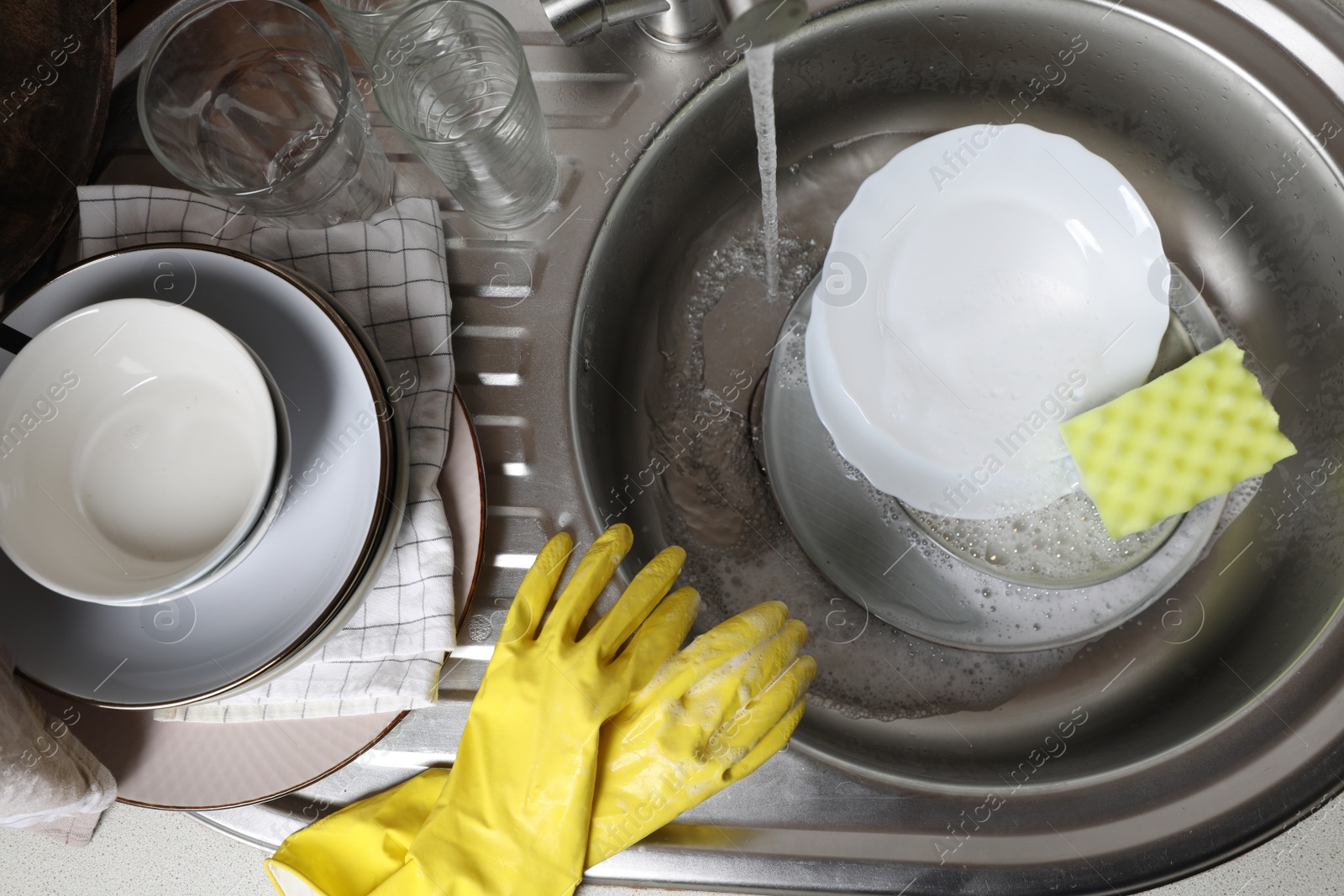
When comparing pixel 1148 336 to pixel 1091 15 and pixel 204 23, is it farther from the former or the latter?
pixel 204 23

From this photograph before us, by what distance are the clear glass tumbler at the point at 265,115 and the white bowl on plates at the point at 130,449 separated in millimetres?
126

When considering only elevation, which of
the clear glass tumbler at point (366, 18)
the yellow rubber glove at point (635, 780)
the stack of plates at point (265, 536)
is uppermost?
the clear glass tumbler at point (366, 18)

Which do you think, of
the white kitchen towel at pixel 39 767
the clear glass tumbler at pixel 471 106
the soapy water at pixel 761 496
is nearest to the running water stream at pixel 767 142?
the soapy water at pixel 761 496

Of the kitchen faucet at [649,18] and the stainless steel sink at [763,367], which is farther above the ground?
the kitchen faucet at [649,18]

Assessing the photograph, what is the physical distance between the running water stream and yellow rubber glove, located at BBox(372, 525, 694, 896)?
0.31 meters

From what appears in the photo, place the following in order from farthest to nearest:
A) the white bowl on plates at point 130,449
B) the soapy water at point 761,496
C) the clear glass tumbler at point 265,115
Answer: the soapy water at point 761,496 → the clear glass tumbler at point 265,115 → the white bowl on plates at point 130,449

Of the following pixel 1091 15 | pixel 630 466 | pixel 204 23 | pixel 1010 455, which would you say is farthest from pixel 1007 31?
pixel 204 23

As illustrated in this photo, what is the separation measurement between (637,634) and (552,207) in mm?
335

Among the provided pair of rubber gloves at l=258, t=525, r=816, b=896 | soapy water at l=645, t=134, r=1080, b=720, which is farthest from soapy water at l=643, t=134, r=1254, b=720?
pair of rubber gloves at l=258, t=525, r=816, b=896

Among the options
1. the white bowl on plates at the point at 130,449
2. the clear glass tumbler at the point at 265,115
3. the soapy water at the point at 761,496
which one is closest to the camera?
the white bowl on plates at the point at 130,449

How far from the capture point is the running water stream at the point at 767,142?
1.56 ft

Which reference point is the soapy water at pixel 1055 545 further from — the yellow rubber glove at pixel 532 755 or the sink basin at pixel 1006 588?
the yellow rubber glove at pixel 532 755

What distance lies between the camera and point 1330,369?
618 millimetres

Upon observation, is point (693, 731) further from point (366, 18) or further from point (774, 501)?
point (366, 18)
